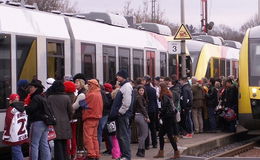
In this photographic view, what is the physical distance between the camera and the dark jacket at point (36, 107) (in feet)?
37.7

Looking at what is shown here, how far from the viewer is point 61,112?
1195 cm

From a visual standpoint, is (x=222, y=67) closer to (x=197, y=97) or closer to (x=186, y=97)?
(x=197, y=97)

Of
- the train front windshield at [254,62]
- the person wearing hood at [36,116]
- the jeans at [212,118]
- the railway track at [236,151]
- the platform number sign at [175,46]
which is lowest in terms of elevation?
the railway track at [236,151]

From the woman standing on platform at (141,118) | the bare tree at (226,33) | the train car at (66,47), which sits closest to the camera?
the train car at (66,47)

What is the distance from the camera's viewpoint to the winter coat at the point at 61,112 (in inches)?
470

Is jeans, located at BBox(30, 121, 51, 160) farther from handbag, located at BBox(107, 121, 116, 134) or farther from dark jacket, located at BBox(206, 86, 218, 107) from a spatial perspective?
dark jacket, located at BBox(206, 86, 218, 107)

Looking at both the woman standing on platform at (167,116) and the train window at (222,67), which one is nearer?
the woman standing on platform at (167,116)

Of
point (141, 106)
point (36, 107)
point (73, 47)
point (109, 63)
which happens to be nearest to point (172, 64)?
point (109, 63)

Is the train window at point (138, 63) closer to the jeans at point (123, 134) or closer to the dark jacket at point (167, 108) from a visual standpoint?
the dark jacket at point (167, 108)

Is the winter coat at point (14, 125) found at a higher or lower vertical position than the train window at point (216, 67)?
lower

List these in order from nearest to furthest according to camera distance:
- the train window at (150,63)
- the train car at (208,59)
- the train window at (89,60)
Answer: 1. the train window at (89,60)
2. the train window at (150,63)
3. the train car at (208,59)

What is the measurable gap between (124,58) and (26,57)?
5350mm

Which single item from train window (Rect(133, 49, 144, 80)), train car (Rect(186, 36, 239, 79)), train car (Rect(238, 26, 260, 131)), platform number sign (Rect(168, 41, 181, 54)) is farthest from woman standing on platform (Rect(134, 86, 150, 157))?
train car (Rect(186, 36, 239, 79))

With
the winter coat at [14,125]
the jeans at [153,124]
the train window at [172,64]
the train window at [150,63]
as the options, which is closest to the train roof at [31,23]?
the winter coat at [14,125]
